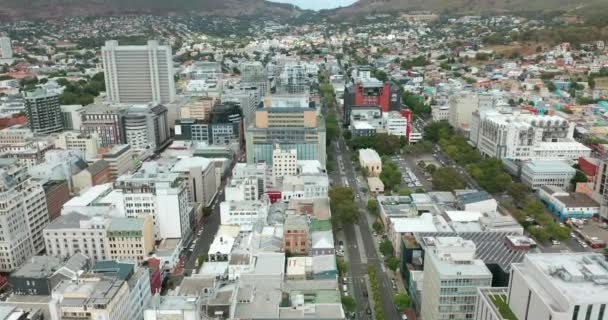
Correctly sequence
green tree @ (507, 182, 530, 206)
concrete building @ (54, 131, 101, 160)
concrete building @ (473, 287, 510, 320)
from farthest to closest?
concrete building @ (54, 131, 101, 160) < green tree @ (507, 182, 530, 206) < concrete building @ (473, 287, 510, 320)

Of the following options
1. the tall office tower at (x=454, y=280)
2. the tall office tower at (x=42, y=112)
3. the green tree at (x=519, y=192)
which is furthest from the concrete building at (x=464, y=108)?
the tall office tower at (x=42, y=112)

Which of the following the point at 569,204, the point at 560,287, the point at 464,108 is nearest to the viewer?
the point at 560,287

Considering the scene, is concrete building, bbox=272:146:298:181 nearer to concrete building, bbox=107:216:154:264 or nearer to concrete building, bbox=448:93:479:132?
concrete building, bbox=107:216:154:264

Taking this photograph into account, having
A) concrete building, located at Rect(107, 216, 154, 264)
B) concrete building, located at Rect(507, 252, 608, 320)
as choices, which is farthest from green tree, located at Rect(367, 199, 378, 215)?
concrete building, located at Rect(507, 252, 608, 320)

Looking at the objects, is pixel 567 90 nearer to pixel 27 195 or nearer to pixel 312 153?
pixel 312 153

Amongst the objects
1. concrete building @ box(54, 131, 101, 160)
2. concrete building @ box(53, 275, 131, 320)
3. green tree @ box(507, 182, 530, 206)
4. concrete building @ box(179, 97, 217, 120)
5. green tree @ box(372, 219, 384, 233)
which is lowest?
green tree @ box(372, 219, 384, 233)

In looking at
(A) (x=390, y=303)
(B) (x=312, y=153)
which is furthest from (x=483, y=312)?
(B) (x=312, y=153)

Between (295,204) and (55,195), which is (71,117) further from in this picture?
(295,204)

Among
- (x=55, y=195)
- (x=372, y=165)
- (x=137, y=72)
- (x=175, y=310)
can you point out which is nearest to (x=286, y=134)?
(x=372, y=165)
